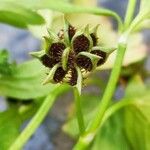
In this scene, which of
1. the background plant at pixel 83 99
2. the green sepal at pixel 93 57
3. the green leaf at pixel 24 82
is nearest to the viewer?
the green sepal at pixel 93 57

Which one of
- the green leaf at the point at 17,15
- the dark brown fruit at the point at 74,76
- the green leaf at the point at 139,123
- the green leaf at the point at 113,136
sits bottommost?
the green leaf at the point at 113,136

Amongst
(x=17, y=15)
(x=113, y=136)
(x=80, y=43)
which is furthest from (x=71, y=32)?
(x=113, y=136)

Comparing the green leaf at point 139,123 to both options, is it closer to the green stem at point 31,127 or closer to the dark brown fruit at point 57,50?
the green stem at point 31,127

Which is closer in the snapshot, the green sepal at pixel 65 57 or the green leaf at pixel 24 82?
the green sepal at pixel 65 57

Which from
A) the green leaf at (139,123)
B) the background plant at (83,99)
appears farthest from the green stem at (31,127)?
the green leaf at (139,123)

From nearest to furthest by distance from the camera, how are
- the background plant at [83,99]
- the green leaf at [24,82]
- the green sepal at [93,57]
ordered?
the green sepal at [93,57], the background plant at [83,99], the green leaf at [24,82]

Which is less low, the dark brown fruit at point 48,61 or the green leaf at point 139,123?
the dark brown fruit at point 48,61

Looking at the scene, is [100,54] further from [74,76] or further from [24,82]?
[24,82]

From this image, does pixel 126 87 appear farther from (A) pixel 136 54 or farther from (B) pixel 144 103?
(B) pixel 144 103
